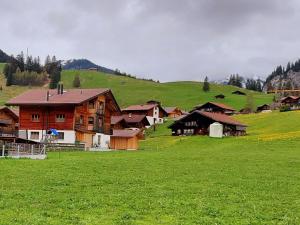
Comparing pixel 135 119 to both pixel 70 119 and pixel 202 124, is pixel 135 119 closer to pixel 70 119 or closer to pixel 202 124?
pixel 202 124

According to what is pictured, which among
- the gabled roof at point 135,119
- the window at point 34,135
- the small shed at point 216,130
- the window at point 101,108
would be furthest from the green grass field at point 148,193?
the gabled roof at point 135,119

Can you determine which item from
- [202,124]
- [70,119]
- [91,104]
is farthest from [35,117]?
[202,124]

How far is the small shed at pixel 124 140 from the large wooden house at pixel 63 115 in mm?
3565

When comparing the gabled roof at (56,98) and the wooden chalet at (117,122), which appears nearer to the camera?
the gabled roof at (56,98)

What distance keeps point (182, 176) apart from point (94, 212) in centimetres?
1460

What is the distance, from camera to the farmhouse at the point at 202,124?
336ft

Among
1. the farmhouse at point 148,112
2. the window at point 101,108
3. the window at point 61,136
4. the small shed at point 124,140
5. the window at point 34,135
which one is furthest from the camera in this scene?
the farmhouse at point 148,112

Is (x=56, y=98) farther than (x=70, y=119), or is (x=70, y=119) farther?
(x=56, y=98)

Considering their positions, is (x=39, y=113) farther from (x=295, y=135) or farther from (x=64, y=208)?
(x=64, y=208)

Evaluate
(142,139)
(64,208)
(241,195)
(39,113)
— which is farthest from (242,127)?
(64,208)

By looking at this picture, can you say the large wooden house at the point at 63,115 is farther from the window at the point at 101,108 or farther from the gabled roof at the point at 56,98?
the window at the point at 101,108

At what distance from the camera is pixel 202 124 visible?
110 m

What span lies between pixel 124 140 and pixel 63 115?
13.3m

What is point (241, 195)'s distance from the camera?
24375 millimetres
